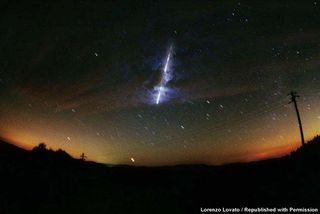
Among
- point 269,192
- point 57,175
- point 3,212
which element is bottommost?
point 3,212

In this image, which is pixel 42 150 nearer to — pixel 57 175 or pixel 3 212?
pixel 57 175

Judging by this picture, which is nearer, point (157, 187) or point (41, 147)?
point (157, 187)

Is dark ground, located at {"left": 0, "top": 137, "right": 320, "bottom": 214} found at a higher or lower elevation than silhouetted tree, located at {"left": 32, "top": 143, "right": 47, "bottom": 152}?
lower

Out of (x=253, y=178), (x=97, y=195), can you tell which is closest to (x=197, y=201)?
(x=253, y=178)

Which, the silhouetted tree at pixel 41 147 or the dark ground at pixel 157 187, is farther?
the silhouetted tree at pixel 41 147

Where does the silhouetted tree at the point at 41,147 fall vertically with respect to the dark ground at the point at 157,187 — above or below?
above

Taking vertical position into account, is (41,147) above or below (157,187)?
above

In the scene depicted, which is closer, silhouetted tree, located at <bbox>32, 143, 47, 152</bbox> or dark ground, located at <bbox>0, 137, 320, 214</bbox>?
dark ground, located at <bbox>0, 137, 320, 214</bbox>

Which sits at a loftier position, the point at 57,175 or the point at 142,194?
the point at 57,175
